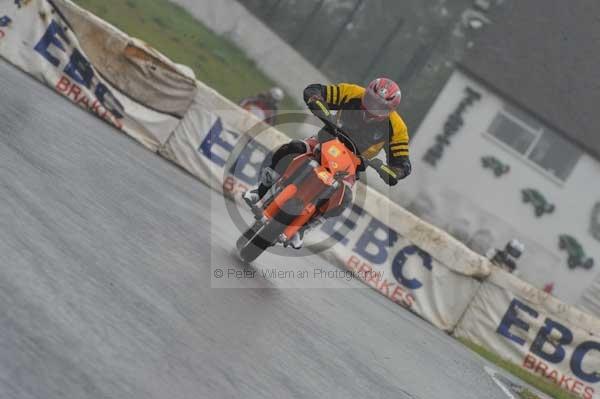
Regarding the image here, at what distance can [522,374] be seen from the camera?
13.7 metres

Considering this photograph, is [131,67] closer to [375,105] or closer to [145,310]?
[375,105]

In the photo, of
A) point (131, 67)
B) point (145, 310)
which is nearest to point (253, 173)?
point (131, 67)

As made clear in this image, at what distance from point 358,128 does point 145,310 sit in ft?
15.5

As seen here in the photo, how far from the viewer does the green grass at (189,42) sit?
33.7 metres

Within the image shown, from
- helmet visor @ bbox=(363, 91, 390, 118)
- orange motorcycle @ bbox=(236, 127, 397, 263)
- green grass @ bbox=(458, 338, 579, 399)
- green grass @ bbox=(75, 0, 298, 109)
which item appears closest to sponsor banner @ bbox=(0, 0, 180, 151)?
green grass @ bbox=(458, 338, 579, 399)

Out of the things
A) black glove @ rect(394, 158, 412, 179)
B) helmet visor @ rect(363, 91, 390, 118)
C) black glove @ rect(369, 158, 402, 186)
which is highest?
helmet visor @ rect(363, 91, 390, 118)

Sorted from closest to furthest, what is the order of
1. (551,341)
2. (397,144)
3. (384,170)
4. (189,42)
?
(384,170) < (397,144) < (551,341) < (189,42)

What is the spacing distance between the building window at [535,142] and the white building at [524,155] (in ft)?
0.12

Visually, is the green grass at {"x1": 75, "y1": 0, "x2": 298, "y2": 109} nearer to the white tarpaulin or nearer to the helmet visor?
the white tarpaulin

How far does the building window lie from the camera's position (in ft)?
117

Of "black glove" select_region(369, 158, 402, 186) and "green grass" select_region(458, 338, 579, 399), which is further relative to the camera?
"green grass" select_region(458, 338, 579, 399)

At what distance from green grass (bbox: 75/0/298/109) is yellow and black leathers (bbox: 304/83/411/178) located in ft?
74.5

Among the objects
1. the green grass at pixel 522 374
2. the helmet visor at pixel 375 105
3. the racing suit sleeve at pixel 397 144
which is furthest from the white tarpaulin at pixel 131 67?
the helmet visor at pixel 375 105

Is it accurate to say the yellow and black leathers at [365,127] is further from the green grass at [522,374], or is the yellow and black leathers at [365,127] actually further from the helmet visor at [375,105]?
the green grass at [522,374]
